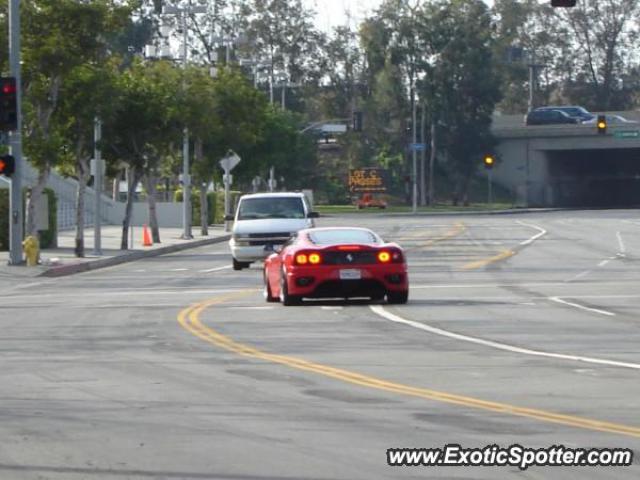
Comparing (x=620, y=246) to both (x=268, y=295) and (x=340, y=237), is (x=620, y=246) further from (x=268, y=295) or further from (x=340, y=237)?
(x=340, y=237)

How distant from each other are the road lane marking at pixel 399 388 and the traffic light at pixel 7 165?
17.2 meters

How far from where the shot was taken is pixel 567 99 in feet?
493

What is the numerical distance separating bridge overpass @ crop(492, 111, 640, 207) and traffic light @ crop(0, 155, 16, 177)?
3097 inches

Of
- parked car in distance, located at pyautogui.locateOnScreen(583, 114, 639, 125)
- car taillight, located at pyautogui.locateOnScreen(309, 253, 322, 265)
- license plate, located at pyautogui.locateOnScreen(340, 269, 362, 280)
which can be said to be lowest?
license plate, located at pyautogui.locateOnScreen(340, 269, 362, 280)

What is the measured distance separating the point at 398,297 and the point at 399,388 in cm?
1072

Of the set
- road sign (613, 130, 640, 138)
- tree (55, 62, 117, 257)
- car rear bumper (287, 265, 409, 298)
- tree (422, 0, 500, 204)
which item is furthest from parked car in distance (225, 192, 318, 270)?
tree (422, 0, 500, 204)

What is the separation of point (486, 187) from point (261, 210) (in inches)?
3653

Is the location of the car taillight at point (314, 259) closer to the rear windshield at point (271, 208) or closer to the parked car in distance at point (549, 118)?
the rear windshield at point (271, 208)

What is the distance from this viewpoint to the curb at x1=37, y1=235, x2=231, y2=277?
1543 inches

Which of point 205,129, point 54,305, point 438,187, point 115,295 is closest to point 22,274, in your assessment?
Result: point 115,295

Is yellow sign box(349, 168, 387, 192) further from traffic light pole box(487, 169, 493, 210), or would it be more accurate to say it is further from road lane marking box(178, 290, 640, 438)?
road lane marking box(178, 290, 640, 438)

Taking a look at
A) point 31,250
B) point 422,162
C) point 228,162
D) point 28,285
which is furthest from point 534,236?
point 422,162

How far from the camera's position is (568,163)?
128000mm

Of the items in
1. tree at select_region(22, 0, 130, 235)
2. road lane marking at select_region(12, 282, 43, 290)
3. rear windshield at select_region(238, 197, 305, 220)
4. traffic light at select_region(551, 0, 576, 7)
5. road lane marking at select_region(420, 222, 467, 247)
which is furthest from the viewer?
road lane marking at select_region(420, 222, 467, 247)
